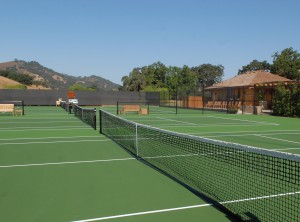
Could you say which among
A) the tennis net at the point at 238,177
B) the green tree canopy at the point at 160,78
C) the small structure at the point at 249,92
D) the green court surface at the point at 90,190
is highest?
the green tree canopy at the point at 160,78

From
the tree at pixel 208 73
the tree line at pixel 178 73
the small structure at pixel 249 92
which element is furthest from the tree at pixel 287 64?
the tree at pixel 208 73

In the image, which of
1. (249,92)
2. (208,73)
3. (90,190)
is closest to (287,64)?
(249,92)

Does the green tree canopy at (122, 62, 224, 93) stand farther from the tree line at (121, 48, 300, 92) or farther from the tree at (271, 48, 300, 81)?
the tree at (271, 48, 300, 81)

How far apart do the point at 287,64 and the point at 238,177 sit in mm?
55691

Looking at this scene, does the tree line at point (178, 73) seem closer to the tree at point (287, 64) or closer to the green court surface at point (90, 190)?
the tree at point (287, 64)

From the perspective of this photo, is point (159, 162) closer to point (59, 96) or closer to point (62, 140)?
point (62, 140)

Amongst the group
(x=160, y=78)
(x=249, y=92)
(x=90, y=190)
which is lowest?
(x=90, y=190)

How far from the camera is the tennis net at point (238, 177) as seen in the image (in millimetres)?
4387

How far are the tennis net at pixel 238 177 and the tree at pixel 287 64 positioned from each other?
5188 centimetres

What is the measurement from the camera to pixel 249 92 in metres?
38.6

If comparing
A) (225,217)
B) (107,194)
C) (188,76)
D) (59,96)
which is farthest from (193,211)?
(188,76)

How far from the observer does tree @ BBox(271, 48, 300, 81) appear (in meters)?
55.2

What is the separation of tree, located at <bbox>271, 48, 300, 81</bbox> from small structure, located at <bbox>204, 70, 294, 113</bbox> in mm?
14916

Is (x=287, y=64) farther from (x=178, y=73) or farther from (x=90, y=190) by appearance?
(x=90, y=190)
